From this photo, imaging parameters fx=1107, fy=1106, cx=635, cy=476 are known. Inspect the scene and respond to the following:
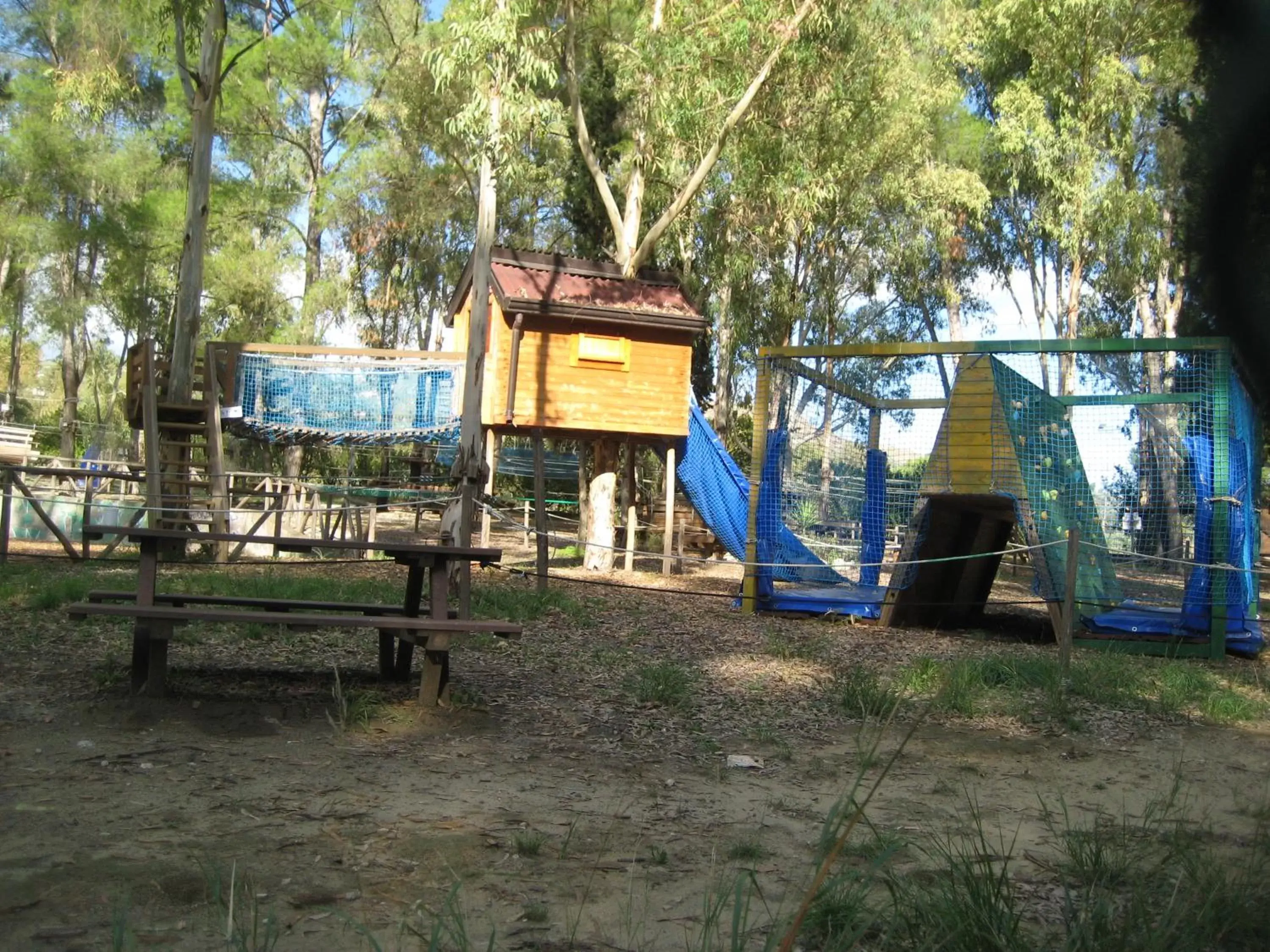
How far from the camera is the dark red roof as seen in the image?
16016 millimetres

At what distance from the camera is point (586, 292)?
Answer: 16812 millimetres

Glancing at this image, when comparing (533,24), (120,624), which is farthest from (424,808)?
(533,24)

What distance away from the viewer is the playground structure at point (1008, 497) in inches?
396

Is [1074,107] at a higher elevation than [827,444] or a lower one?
higher

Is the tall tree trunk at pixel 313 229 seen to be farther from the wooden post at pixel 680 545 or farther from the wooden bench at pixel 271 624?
the wooden bench at pixel 271 624

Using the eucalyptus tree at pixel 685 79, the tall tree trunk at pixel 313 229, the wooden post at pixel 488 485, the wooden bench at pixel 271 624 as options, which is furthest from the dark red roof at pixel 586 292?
the tall tree trunk at pixel 313 229

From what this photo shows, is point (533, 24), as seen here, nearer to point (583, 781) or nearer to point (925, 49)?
point (583, 781)

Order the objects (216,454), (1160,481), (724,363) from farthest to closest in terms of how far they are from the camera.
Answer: (724,363) < (216,454) < (1160,481)

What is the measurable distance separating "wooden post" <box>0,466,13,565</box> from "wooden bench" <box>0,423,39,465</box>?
728cm

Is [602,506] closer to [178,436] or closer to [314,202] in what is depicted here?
[178,436]

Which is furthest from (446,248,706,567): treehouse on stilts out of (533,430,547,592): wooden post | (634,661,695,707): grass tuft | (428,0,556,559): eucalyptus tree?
(634,661,695,707): grass tuft

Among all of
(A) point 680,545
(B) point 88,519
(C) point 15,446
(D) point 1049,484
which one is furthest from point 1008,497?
(C) point 15,446

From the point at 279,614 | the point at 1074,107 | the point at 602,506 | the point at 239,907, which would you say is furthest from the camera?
the point at 1074,107

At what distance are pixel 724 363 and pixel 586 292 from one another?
1115 cm
